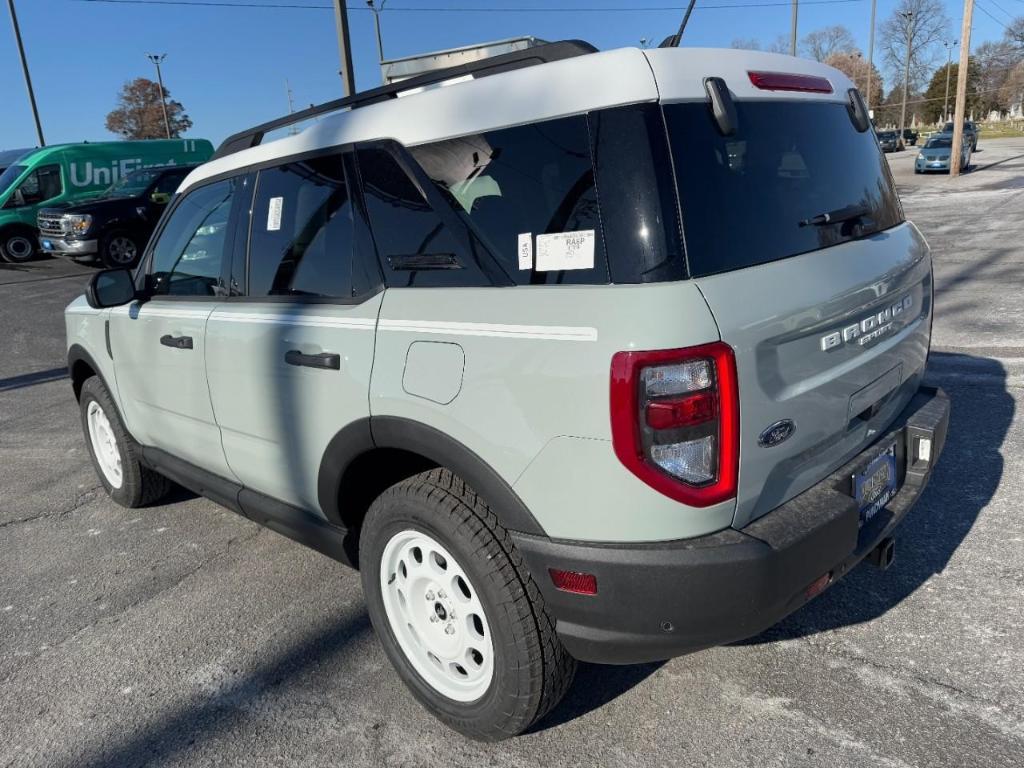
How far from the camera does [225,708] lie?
2695mm

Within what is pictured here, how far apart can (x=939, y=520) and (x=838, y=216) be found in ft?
5.74

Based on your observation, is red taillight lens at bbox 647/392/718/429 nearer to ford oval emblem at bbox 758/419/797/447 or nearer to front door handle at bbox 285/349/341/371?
ford oval emblem at bbox 758/419/797/447

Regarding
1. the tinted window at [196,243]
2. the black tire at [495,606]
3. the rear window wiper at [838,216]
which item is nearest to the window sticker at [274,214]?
the tinted window at [196,243]

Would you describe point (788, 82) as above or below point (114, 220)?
above

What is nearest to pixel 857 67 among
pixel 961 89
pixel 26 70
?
pixel 961 89

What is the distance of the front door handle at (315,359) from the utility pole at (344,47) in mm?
10331

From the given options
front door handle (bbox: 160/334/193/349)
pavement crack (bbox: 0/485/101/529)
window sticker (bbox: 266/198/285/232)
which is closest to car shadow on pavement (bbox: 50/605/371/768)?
front door handle (bbox: 160/334/193/349)

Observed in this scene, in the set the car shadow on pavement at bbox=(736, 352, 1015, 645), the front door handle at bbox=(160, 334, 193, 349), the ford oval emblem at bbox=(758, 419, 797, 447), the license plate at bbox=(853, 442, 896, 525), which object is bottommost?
the car shadow on pavement at bbox=(736, 352, 1015, 645)

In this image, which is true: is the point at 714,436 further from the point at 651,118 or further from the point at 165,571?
the point at 165,571

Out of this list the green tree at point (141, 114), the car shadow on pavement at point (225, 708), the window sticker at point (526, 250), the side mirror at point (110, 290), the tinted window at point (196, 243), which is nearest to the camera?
the window sticker at point (526, 250)

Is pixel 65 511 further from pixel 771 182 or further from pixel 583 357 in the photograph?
pixel 771 182

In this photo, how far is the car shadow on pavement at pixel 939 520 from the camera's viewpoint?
2916 mm

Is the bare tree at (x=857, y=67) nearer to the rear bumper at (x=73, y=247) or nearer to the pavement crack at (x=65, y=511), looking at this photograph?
the rear bumper at (x=73, y=247)

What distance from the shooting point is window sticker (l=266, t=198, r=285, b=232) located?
300 cm
